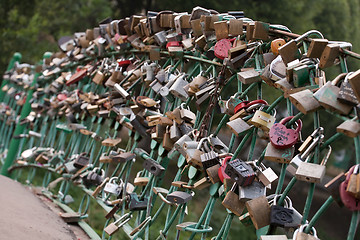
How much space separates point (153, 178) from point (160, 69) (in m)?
0.55

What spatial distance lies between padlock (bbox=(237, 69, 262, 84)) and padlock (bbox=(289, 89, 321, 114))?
284mm

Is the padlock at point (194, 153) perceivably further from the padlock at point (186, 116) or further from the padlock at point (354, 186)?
the padlock at point (354, 186)

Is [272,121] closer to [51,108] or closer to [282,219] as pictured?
[282,219]

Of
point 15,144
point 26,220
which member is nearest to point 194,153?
point 26,220

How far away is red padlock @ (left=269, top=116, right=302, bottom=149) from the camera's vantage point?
1284 mm

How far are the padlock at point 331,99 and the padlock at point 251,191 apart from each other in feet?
1.12

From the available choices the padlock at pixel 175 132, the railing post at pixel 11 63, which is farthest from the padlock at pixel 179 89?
the railing post at pixel 11 63

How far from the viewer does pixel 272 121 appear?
1.39 metres

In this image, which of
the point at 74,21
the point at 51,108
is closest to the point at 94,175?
the point at 51,108

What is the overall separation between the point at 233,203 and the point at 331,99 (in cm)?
45

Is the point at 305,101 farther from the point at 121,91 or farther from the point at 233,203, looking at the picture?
the point at 121,91

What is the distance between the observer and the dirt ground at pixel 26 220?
1992mm

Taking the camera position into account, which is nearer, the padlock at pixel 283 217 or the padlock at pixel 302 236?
the padlock at pixel 302 236

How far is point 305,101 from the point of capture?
1218 millimetres
